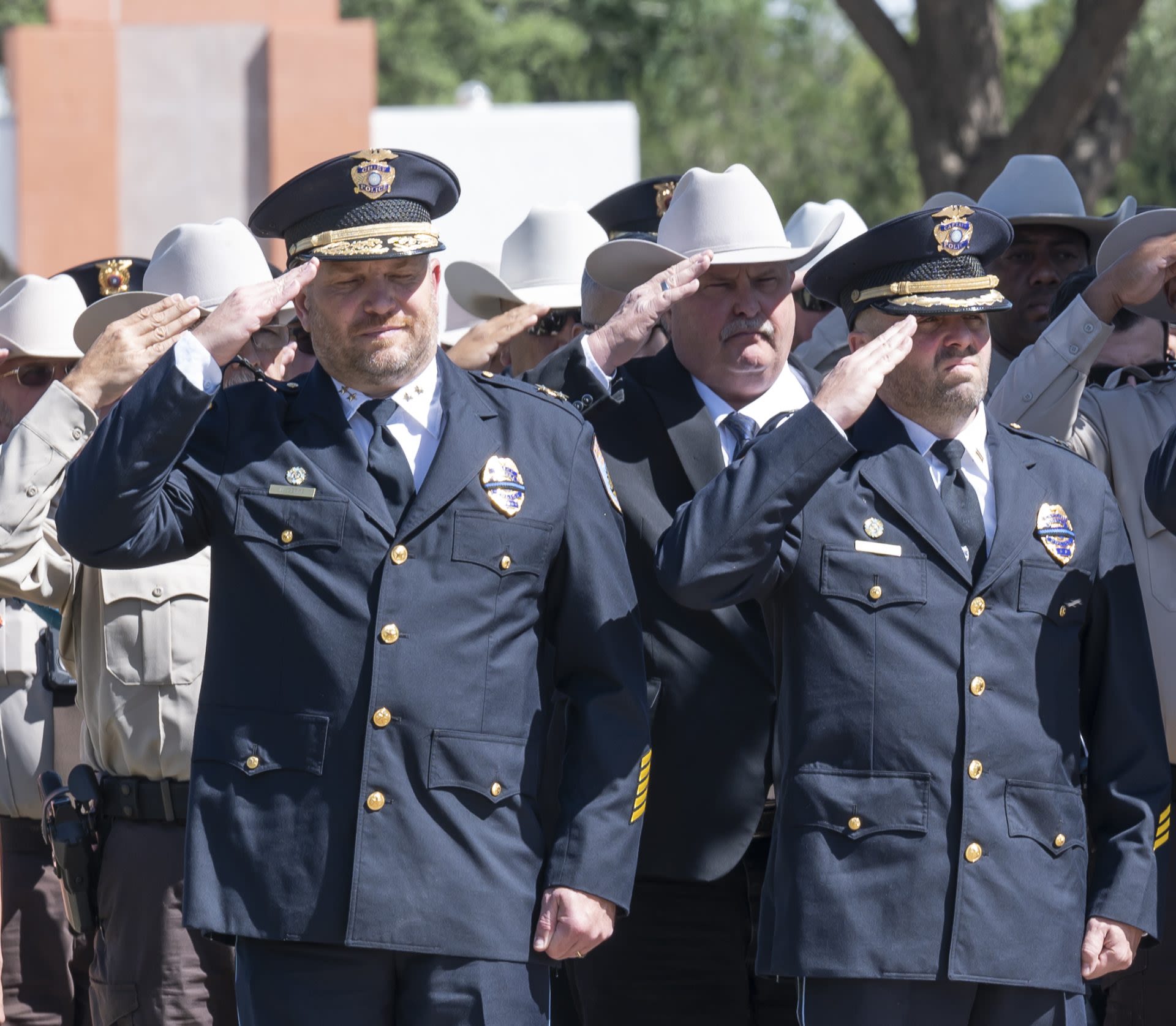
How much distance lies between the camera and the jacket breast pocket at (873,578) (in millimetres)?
3660

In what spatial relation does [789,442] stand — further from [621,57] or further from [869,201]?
[621,57]

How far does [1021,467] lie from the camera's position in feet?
12.7

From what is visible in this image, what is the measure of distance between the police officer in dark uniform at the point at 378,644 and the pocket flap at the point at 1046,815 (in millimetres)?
708

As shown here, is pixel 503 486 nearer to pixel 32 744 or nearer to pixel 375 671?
pixel 375 671

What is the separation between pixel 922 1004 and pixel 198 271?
2717mm

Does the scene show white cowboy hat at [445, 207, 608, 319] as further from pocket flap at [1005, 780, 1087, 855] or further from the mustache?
pocket flap at [1005, 780, 1087, 855]

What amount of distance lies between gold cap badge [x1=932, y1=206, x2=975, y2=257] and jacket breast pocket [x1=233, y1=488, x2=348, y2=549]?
1.35m

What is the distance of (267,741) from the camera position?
3475 mm

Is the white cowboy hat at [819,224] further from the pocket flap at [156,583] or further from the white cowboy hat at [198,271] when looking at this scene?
the pocket flap at [156,583]

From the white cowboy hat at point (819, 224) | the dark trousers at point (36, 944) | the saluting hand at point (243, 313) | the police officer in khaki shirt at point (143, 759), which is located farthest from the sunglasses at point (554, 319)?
the saluting hand at point (243, 313)

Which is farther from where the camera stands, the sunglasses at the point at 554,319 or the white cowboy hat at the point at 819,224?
the white cowboy hat at the point at 819,224

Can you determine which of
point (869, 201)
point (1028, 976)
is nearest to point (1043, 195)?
point (1028, 976)

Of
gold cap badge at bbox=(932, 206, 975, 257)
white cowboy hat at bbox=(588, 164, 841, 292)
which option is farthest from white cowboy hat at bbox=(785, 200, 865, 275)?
gold cap badge at bbox=(932, 206, 975, 257)

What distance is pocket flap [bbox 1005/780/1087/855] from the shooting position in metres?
3.61
